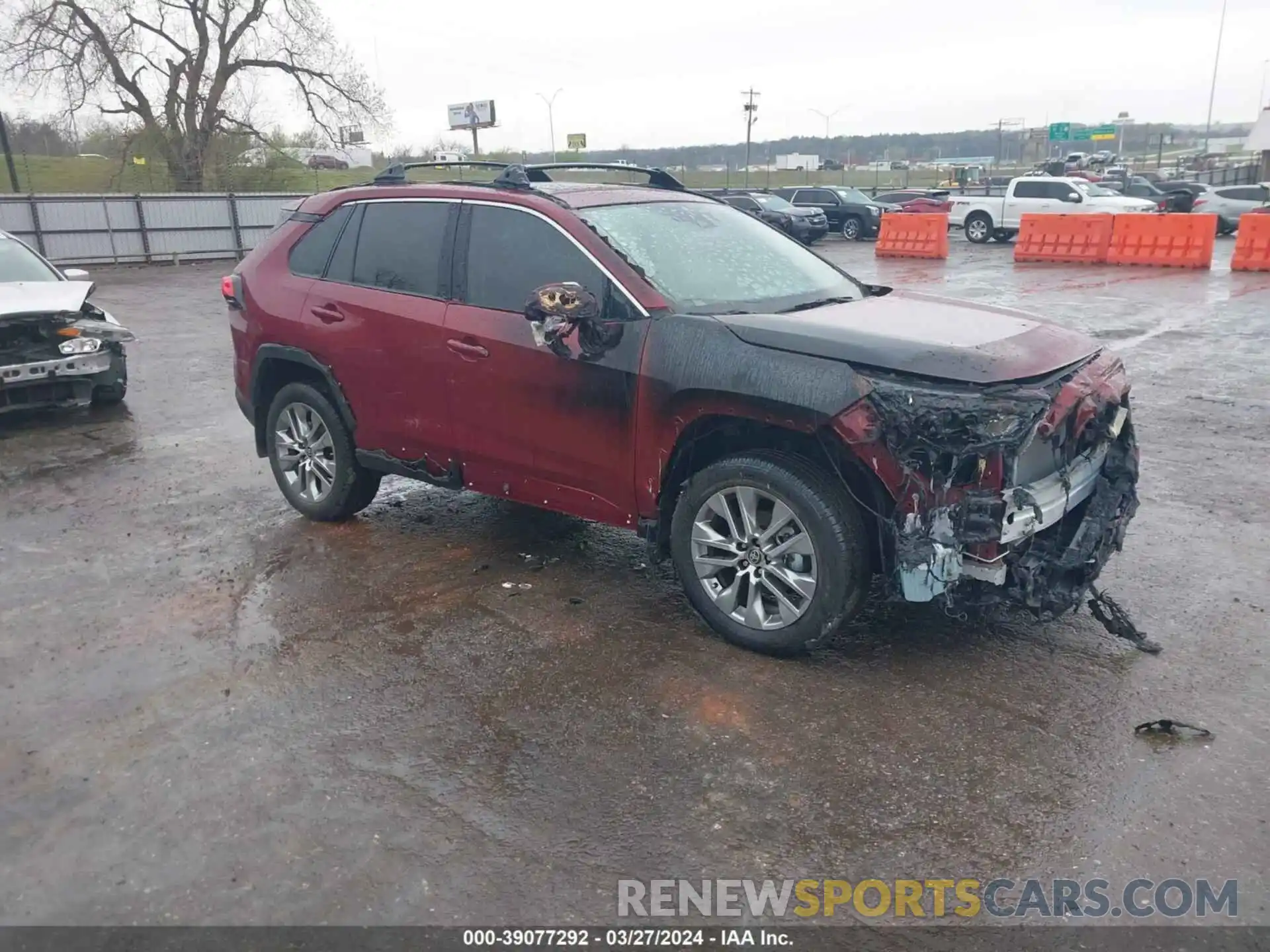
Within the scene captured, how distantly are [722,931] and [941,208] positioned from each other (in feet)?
103

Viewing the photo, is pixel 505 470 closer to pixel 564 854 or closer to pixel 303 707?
pixel 303 707

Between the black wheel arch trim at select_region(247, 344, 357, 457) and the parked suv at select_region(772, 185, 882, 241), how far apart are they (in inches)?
992

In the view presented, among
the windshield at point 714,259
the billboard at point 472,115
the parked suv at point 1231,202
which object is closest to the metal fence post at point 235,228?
the windshield at point 714,259

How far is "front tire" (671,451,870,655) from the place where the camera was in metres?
3.85

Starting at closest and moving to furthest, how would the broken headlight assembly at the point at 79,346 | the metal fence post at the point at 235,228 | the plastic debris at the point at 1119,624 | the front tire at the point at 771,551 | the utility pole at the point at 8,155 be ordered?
the front tire at the point at 771,551 → the plastic debris at the point at 1119,624 → the broken headlight assembly at the point at 79,346 → the metal fence post at the point at 235,228 → the utility pole at the point at 8,155

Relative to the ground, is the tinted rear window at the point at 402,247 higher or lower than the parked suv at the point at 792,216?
higher

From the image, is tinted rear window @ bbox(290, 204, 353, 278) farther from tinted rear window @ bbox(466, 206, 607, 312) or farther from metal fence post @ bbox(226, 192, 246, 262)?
metal fence post @ bbox(226, 192, 246, 262)

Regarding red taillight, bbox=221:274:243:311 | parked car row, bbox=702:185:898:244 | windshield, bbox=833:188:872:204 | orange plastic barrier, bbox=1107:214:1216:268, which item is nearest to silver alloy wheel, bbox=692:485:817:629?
red taillight, bbox=221:274:243:311

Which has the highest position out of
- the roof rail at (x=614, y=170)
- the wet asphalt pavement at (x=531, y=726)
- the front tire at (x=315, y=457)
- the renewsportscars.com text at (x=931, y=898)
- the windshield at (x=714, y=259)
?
the roof rail at (x=614, y=170)

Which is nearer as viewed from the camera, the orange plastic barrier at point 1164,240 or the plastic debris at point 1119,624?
the plastic debris at point 1119,624

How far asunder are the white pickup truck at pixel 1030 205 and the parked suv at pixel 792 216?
370 cm

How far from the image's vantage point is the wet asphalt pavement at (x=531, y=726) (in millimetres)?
2947

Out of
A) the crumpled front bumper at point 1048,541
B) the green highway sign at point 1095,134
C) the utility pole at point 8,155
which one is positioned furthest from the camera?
the green highway sign at point 1095,134

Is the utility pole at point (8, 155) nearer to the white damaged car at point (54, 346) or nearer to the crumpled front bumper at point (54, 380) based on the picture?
the white damaged car at point (54, 346)
